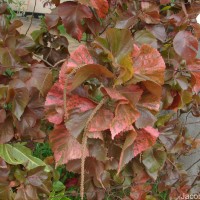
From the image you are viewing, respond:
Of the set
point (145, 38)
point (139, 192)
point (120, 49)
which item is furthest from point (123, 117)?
point (139, 192)

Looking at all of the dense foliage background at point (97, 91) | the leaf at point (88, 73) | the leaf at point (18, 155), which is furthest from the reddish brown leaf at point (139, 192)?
the leaf at point (88, 73)

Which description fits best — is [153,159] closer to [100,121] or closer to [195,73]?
[195,73]

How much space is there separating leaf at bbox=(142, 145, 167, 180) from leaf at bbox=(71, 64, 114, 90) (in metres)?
0.63

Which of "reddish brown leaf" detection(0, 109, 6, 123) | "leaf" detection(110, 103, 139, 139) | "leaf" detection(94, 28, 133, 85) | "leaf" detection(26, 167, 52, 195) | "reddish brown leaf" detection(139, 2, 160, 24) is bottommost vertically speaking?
"leaf" detection(26, 167, 52, 195)

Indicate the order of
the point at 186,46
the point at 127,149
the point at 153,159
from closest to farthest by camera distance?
the point at 127,149 → the point at 186,46 → the point at 153,159

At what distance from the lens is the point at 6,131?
4.24 feet

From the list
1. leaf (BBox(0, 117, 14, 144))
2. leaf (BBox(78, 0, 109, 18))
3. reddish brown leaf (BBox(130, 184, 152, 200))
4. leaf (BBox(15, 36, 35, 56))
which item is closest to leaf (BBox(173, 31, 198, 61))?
leaf (BBox(78, 0, 109, 18))

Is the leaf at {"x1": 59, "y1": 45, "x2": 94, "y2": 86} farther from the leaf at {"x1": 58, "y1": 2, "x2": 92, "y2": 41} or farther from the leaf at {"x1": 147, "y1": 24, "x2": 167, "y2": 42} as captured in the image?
the leaf at {"x1": 147, "y1": 24, "x2": 167, "y2": 42}

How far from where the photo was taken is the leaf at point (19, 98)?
3.93 ft

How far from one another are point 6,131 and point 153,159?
586 millimetres

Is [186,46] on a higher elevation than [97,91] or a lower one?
higher

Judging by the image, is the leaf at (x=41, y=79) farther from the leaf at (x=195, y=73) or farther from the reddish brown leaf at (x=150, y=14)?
the leaf at (x=195, y=73)

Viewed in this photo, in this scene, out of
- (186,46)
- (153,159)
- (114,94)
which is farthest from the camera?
(153,159)

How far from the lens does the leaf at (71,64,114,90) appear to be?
936 mm
